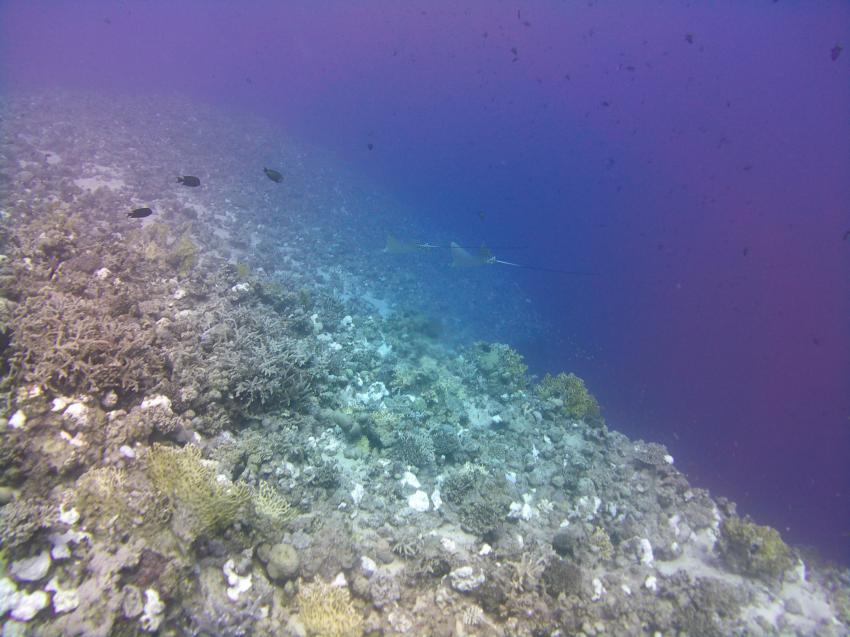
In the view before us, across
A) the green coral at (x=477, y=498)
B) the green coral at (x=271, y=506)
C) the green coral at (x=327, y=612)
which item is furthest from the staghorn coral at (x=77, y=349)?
the green coral at (x=477, y=498)

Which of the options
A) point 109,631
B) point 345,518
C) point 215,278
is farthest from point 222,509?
point 215,278

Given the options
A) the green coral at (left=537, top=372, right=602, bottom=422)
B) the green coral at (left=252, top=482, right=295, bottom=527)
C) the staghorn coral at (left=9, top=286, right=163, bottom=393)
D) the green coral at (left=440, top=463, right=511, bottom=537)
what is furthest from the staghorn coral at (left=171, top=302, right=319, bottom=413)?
the green coral at (left=537, top=372, right=602, bottom=422)

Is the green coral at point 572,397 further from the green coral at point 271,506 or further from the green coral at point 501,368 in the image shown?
the green coral at point 271,506

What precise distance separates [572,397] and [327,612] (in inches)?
418

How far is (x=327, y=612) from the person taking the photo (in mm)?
Answer: 4996

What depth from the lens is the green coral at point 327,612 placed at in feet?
15.9

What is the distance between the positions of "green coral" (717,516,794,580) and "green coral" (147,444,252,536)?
1306cm

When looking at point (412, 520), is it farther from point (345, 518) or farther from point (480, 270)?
point (480, 270)

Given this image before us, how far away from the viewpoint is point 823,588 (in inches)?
464

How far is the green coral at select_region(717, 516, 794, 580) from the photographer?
10.6 meters

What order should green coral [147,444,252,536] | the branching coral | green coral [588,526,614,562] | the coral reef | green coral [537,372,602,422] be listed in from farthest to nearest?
green coral [537,372,602,422]
green coral [588,526,614,562]
the branching coral
green coral [147,444,252,536]
the coral reef

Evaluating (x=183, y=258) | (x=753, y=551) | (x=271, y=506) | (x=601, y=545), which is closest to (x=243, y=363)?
(x=271, y=506)

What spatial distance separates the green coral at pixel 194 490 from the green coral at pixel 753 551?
13059mm

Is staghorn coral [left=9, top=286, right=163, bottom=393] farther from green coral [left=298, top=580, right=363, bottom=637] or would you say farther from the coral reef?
green coral [left=298, top=580, right=363, bottom=637]
